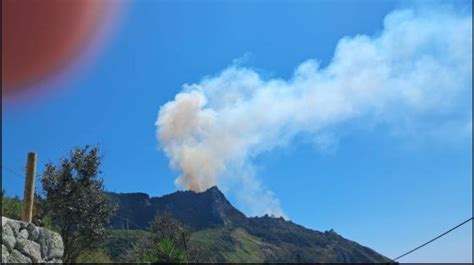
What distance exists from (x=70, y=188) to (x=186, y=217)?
138 meters

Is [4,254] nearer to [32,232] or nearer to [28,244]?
[28,244]

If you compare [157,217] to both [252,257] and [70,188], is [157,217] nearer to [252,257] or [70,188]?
[70,188]

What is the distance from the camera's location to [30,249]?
13.9m

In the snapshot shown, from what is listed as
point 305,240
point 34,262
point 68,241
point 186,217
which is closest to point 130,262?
point 68,241

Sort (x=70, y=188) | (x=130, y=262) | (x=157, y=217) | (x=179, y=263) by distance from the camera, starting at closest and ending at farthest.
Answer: (x=179, y=263)
(x=70, y=188)
(x=130, y=262)
(x=157, y=217)

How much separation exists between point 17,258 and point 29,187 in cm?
194

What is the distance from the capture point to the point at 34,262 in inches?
548

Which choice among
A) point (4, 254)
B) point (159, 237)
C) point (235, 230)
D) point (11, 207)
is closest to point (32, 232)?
point (4, 254)

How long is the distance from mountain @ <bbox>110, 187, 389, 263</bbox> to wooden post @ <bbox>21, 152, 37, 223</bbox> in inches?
3686

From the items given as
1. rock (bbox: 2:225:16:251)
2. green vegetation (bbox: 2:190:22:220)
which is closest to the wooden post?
rock (bbox: 2:225:16:251)

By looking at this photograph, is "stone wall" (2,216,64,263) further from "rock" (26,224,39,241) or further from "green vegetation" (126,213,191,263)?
"green vegetation" (126,213,191,263)

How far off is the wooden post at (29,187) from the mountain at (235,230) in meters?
93.6

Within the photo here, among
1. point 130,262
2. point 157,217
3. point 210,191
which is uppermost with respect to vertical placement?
point 210,191

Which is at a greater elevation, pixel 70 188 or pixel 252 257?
pixel 252 257
